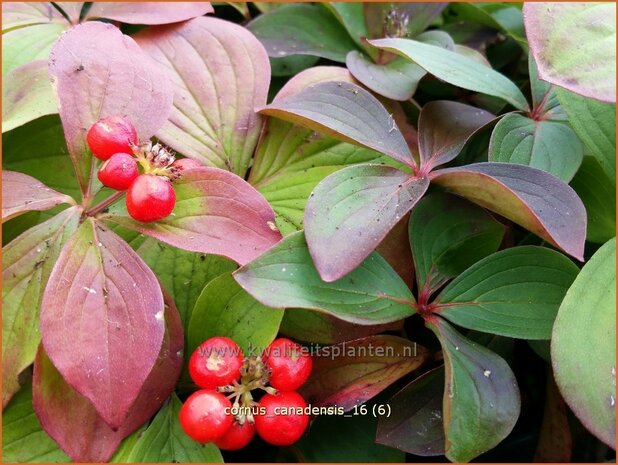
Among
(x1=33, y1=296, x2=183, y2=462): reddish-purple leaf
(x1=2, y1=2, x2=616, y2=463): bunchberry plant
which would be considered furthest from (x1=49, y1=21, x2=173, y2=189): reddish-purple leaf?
(x1=33, y1=296, x2=183, y2=462): reddish-purple leaf

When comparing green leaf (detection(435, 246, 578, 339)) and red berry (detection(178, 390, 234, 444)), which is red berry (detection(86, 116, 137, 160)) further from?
green leaf (detection(435, 246, 578, 339))

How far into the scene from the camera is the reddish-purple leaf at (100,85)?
70cm

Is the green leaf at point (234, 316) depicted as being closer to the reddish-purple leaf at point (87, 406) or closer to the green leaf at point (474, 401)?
the reddish-purple leaf at point (87, 406)

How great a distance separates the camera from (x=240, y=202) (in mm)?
677

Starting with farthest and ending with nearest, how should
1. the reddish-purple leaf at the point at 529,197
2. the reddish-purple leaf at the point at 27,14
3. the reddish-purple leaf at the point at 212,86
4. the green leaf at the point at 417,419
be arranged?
the reddish-purple leaf at the point at 27,14
the reddish-purple leaf at the point at 212,86
the green leaf at the point at 417,419
the reddish-purple leaf at the point at 529,197

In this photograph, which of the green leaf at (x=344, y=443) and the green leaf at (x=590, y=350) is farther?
the green leaf at (x=344, y=443)

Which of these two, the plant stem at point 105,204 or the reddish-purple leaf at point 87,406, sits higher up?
the plant stem at point 105,204

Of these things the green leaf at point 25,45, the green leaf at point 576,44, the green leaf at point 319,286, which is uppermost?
the green leaf at point 576,44

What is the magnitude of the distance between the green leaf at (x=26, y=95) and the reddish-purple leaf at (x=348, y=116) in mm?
293

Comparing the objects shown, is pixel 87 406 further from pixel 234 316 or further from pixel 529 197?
pixel 529 197

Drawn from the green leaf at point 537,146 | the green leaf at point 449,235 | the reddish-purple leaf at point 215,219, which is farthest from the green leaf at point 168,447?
the green leaf at point 537,146

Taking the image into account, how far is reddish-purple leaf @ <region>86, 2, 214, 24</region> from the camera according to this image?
0.89 m

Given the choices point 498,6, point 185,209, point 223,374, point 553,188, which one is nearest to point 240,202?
point 185,209

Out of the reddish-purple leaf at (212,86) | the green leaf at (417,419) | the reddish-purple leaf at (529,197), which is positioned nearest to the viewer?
the reddish-purple leaf at (529,197)
